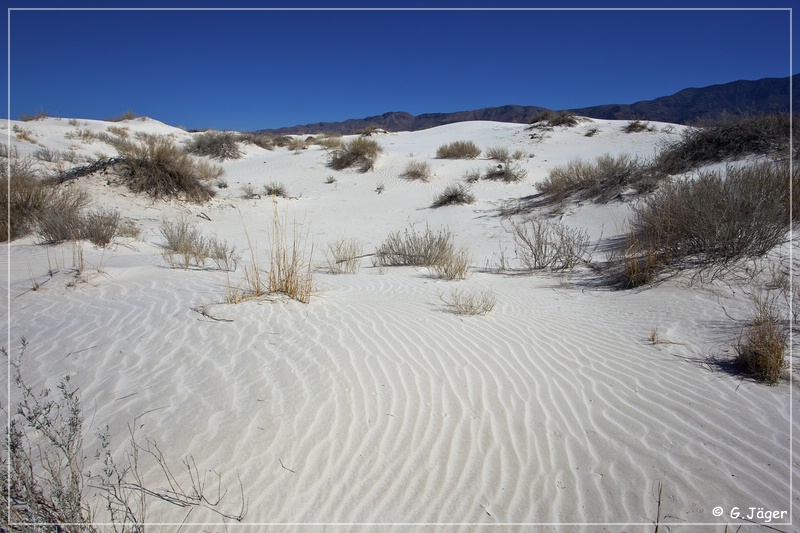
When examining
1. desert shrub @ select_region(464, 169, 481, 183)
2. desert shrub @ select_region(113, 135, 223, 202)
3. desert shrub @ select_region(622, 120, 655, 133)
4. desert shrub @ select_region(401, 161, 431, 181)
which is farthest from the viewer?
desert shrub @ select_region(622, 120, 655, 133)

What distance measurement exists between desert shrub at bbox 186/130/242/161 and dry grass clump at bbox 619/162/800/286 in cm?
1913

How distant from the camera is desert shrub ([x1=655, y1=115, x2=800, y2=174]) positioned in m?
9.80

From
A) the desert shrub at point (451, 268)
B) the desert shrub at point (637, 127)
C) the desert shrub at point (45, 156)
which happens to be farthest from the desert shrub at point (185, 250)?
the desert shrub at point (637, 127)

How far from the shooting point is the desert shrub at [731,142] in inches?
386

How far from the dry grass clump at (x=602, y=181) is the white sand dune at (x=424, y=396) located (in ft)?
18.7

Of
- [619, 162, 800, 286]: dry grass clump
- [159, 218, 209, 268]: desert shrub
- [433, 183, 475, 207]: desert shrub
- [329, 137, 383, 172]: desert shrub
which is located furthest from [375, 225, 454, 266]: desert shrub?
[329, 137, 383, 172]: desert shrub

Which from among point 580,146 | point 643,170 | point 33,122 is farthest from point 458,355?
point 33,122

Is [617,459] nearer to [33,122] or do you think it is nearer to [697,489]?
[697,489]

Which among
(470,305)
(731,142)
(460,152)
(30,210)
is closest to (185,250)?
(30,210)

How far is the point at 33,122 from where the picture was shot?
71.1ft

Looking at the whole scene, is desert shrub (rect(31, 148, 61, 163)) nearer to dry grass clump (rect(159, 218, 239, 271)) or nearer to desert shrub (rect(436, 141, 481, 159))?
dry grass clump (rect(159, 218, 239, 271))

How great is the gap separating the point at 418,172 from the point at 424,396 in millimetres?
13975

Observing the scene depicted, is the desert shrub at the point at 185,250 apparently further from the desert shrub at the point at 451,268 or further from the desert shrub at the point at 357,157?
the desert shrub at the point at 357,157

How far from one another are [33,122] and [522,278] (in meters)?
26.9
